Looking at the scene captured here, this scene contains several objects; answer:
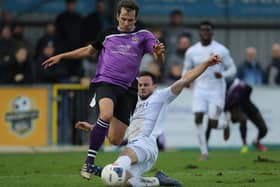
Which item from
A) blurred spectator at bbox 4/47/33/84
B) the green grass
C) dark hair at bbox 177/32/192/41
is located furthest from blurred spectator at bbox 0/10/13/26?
the green grass

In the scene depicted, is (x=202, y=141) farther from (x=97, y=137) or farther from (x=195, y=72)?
(x=195, y=72)

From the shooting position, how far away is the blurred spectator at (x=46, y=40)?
23092 millimetres

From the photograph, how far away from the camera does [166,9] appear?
26.0 metres

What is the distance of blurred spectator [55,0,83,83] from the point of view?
23641 mm

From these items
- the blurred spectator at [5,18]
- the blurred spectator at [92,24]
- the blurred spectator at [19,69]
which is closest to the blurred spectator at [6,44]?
the blurred spectator at [19,69]

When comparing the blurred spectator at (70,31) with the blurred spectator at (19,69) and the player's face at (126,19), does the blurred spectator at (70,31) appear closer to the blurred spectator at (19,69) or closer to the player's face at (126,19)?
the blurred spectator at (19,69)

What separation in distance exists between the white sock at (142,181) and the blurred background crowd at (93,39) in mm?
11045

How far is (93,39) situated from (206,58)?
19.3ft

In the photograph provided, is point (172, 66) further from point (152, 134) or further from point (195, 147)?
point (152, 134)

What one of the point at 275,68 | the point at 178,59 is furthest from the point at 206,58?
the point at 275,68

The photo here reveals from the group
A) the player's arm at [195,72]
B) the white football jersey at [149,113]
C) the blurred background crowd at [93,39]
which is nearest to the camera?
the player's arm at [195,72]

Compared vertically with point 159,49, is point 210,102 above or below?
below

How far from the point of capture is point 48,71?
22812 mm

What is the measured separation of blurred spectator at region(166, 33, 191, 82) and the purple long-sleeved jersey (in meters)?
10.3
